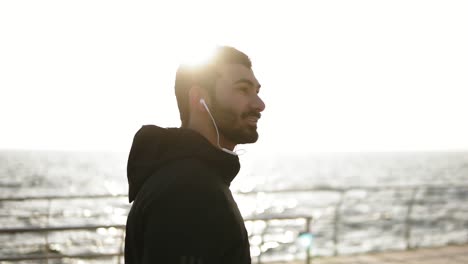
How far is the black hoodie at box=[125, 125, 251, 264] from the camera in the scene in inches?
51.3

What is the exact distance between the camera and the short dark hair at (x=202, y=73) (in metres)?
1.67

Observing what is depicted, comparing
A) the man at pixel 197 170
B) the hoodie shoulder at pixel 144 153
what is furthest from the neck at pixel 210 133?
the hoodie shoulder at pixel 144 153

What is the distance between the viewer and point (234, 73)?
1666mm

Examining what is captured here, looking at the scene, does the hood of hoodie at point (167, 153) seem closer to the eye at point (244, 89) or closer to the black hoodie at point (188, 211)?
the black hoodie at point (188, 211)

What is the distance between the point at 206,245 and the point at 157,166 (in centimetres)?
42

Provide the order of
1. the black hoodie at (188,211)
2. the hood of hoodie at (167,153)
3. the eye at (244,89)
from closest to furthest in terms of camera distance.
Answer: the black hoodie at (188,211) < the hood of hoodie at (167,153) < the eye at (244,89)

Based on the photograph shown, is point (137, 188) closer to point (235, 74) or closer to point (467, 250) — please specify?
point (235, 74)

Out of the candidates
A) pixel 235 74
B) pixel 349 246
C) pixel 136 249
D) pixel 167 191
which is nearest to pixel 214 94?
pixel 235 74

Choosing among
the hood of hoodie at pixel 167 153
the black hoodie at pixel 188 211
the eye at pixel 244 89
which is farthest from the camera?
the eye at pixel 244 89

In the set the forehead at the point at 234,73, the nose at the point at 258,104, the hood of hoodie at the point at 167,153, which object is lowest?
the hood of hoodie at the point at 167,153

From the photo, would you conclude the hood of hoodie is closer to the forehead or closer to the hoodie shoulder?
the hoodie shoulder

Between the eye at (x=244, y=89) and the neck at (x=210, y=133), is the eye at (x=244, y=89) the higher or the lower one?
the higher one

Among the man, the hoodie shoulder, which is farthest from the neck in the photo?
the hoodie shoulder

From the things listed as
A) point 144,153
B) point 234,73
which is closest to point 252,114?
point 234,73
